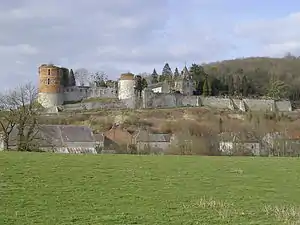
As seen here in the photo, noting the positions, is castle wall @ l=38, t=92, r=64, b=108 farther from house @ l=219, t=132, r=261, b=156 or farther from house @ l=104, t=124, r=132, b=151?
house @ l=219, t=132, r=261, b=156

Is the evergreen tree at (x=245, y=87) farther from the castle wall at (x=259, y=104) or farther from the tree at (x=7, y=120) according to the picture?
the tree at (x=7, y=120)

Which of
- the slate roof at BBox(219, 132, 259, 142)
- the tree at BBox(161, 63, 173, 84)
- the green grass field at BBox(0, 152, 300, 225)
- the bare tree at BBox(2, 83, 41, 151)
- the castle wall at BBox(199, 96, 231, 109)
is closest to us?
the green grass field at BBox(0, 152, 300, 225)

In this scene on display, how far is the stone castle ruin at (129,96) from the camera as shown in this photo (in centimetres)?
11475

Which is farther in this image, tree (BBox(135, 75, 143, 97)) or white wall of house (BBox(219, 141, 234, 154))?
tree (BBox(135, 75, 143, 97))

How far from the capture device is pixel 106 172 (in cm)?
2595

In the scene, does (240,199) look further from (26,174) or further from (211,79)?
(211,79)

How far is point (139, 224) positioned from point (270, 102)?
11373 centimetres

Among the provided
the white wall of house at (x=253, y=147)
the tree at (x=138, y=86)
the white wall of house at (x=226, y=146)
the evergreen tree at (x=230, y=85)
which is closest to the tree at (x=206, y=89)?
the evergreen tree at (x=230, y=85)

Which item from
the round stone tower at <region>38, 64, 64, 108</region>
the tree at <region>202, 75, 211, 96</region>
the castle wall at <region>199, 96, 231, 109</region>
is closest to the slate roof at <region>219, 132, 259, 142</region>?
the castle wall at <region>199, 96, 231, 109</region>

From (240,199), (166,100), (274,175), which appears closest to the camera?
(240,199)

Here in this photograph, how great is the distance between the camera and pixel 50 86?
116 meters

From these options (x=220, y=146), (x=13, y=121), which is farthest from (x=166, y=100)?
(x=13, y=121)

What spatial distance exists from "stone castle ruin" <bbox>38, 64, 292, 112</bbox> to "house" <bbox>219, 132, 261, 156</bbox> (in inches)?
1075

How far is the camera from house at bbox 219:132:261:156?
73.6 meters
